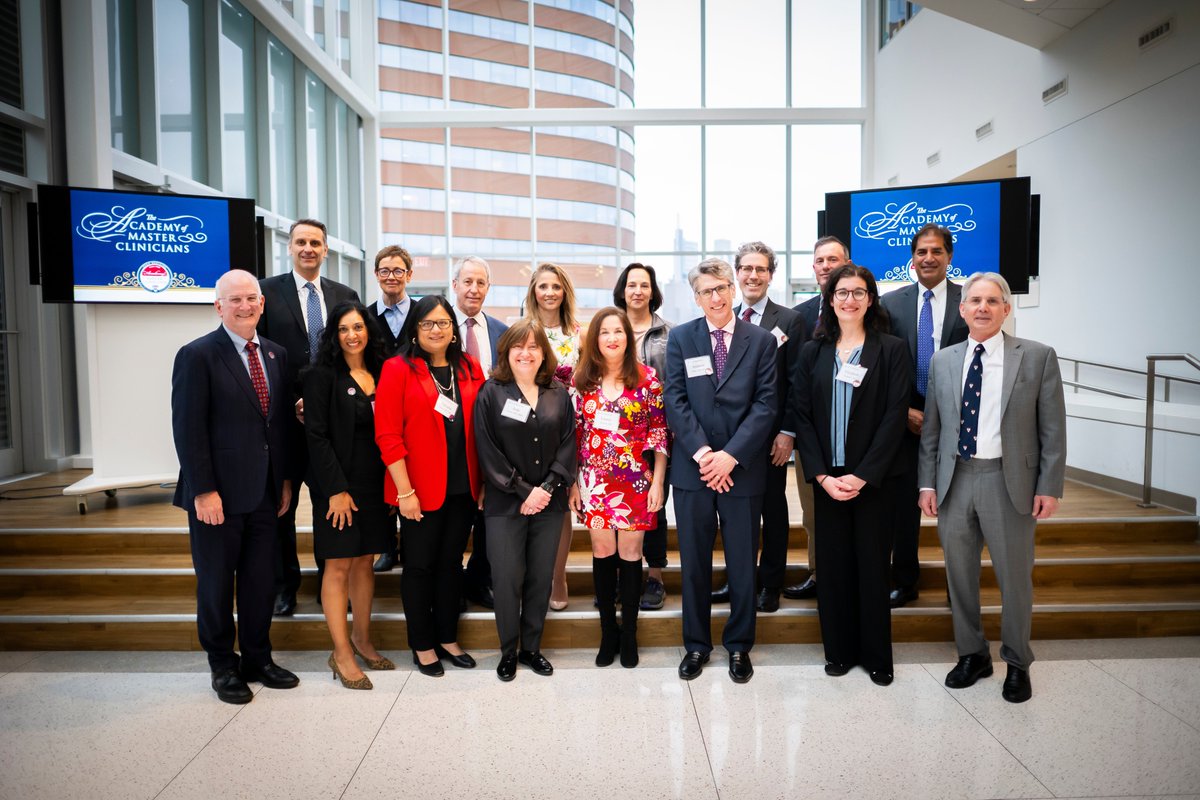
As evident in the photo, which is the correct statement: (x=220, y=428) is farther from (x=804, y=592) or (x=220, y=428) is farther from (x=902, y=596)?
(x=902, y=596)

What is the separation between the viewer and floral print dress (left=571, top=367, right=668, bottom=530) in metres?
3.07

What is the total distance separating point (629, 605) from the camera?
10.5 ft

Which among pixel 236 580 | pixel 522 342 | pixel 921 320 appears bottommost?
pixel 236 580

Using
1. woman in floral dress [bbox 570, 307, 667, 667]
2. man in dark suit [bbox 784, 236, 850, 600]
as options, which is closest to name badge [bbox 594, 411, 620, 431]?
woman in floral dress [bbox 570, 307, 667, 667]

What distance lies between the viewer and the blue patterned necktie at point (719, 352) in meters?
3.12

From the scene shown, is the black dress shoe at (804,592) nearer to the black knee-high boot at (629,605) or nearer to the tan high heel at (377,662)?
the black knee-high boot at (629,605)

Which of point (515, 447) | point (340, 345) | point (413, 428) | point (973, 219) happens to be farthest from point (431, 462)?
point (973, 219)

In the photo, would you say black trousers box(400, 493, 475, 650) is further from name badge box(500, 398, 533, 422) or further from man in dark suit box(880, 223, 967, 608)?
man in dark suit box(880, 223, 967, 608)

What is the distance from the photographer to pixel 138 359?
479 cm

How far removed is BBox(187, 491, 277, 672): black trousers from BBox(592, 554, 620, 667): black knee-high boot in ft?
4.67

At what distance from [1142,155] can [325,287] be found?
19.4ft

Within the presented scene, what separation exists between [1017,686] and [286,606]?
11.1 ft

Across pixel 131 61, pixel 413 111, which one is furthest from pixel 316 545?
pixel 413 111

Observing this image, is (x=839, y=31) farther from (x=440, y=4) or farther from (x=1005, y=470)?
(x=1005, y=470)
